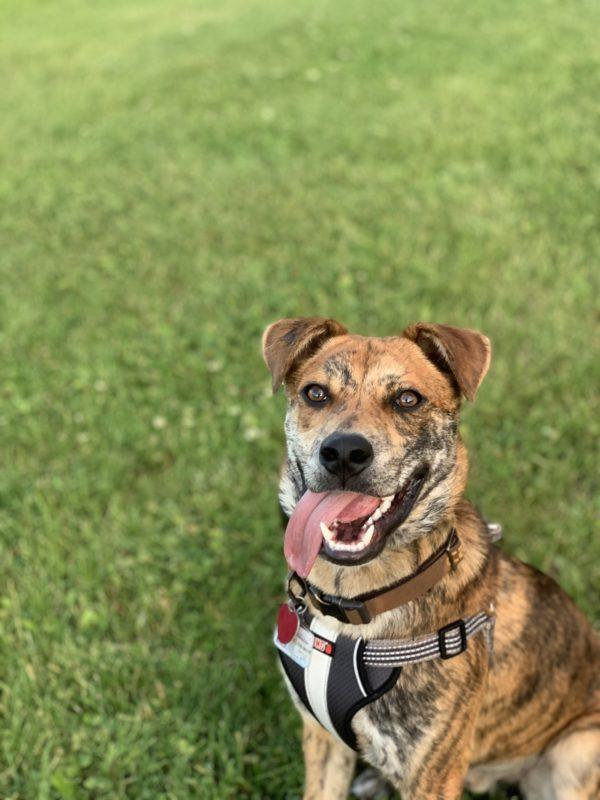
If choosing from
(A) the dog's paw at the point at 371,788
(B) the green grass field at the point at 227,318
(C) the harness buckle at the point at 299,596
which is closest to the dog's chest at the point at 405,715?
(C) the harness buckle at the point at 299,596

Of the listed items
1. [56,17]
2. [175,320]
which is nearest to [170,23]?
[56,17]

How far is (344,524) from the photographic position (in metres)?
2.77

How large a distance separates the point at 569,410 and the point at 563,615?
2513mm

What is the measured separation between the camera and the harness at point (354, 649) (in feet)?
9.23

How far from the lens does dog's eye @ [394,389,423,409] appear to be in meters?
2.97

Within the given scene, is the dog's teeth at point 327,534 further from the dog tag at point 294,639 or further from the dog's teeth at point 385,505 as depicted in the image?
the dog tag at point 294,639

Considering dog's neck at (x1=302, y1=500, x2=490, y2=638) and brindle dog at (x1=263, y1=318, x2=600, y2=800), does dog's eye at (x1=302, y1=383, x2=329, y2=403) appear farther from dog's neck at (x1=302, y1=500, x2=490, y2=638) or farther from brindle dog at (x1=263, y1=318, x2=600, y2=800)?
dog's neck at (x1=302, y1=500, x2=490, y2=638)

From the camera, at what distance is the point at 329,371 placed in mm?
3078

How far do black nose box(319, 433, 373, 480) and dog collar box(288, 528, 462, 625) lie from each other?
480 millimetres

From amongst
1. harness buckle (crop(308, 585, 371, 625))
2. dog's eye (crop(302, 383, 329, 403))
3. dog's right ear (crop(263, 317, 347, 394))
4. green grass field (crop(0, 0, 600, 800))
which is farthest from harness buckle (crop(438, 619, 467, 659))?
green grass field (crop(0, 0, 600, 800))

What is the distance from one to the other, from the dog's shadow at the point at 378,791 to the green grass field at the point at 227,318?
28 cm

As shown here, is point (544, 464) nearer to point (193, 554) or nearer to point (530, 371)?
point (530, 371)

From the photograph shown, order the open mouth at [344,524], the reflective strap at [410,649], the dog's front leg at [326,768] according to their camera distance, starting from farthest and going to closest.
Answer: the dog's front leg at [326,768] < the reflective strap at [410,649] < the open mouth at [344,524]

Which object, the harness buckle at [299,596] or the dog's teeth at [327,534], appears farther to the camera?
the harness buckle at [299,596]
